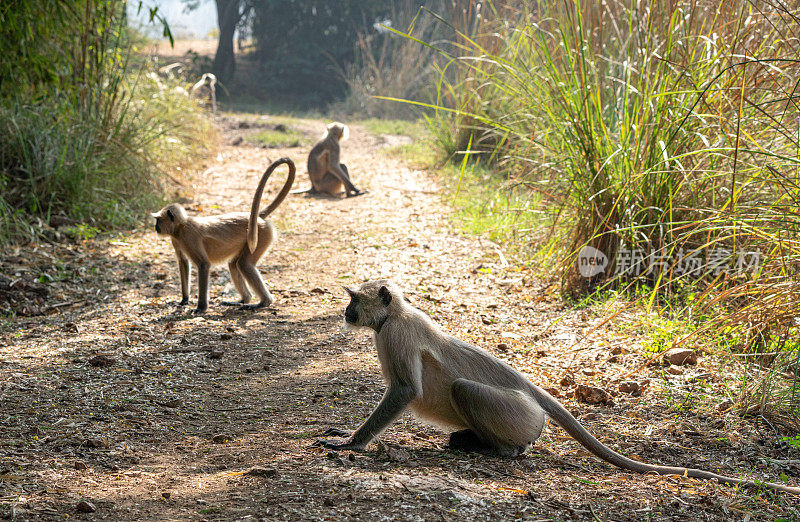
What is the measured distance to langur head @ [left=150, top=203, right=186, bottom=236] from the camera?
17.6 feet

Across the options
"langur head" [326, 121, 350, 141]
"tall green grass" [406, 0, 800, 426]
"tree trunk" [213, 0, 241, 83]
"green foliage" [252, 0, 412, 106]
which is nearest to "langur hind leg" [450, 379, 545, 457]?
"tall green grass" [406, 0, 800, 426]

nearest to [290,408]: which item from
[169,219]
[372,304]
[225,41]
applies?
[372,304]

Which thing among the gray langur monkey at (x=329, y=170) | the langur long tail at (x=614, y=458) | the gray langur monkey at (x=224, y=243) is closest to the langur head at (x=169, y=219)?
the gray langur monkey at (x=224, y=243)

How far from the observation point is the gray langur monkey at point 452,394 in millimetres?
2955

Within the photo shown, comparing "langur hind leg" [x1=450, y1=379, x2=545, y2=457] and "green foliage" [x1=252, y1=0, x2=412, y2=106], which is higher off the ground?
"green foliage" [x1=252, y1=0, x2=412, y2=106]

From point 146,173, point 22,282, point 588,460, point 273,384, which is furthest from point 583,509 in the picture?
point 146,173

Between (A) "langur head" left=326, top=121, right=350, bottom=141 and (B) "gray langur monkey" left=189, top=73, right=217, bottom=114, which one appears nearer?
(A) "langur head" left=326, top=121, right=350, bottom=141

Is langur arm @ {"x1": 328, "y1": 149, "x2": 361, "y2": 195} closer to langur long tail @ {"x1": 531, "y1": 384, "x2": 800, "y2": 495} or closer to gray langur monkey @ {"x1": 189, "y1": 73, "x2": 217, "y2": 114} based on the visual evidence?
gray langur monkey @ {"x1": 189, "y1": 73, "x2": 217, "y2": 114}

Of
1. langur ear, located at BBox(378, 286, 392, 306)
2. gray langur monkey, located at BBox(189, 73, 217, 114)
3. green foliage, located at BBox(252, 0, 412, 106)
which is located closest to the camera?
langur ear, located at BBox(378, 286, 392, 306)

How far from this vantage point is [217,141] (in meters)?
13.5

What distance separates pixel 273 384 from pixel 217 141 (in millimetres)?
10307

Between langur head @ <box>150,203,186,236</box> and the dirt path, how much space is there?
0.58 metres

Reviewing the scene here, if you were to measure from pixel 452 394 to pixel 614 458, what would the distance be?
2.36 feet

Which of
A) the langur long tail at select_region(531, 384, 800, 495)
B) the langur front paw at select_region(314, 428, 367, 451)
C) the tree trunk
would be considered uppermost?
the tree trunk
